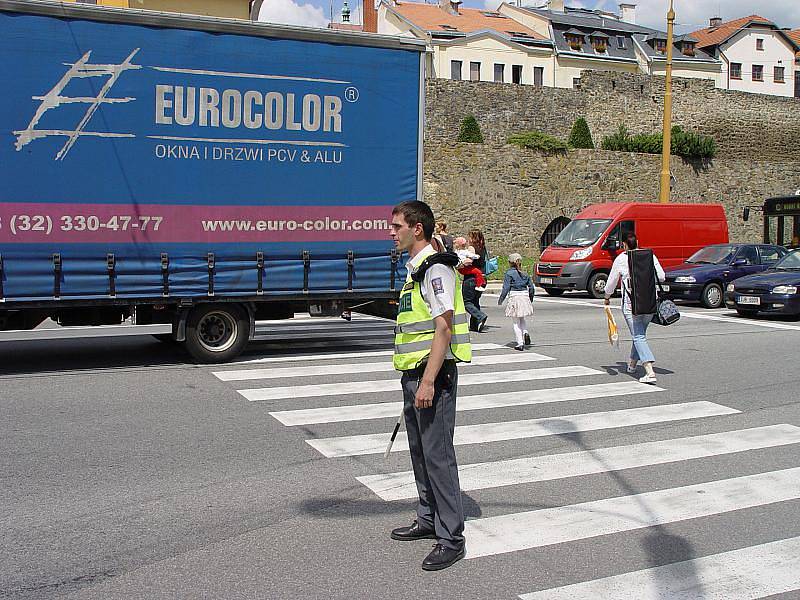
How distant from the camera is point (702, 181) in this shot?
38.9m

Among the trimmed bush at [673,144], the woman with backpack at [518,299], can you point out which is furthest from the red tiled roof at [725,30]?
the woman with backpack at [518,299]

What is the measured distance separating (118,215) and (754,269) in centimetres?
1611

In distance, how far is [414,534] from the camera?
525 cm

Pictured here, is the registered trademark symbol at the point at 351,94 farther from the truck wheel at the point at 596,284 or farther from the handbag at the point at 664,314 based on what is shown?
the truck wheel at the point at 596,284

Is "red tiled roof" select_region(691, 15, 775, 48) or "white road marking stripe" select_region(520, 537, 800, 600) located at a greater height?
"red tiled roof" select_region(691, 15, 775, 48)

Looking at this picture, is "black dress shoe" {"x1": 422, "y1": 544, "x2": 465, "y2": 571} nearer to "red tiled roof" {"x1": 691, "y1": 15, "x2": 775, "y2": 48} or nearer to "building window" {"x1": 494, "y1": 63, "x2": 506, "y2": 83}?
"building window" {"x1": 494, "y1": 63, "x2": 506, "y2": 83}

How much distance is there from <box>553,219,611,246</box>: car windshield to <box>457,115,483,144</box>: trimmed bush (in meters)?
12.2

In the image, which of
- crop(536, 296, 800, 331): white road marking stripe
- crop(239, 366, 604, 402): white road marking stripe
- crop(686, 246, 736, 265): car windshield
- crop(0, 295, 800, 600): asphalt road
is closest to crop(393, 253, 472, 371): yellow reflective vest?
crop(0, 295, 800, 600): asphalt road

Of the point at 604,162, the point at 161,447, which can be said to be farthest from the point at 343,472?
the point at 604,162

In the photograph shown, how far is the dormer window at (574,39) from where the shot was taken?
63.6m

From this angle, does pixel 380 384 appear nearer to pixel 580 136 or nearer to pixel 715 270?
pixel 715 270

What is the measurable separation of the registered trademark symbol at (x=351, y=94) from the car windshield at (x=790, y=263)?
11.6 meters

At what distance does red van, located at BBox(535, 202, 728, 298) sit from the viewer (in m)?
23.3

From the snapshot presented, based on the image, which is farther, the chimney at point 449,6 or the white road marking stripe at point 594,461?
the chimney at point 449,6
